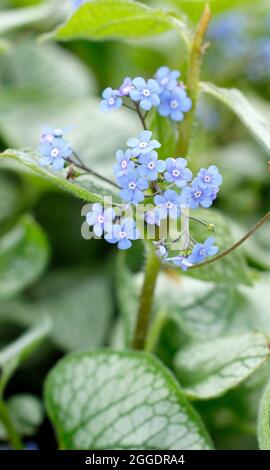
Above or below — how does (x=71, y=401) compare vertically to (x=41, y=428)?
above

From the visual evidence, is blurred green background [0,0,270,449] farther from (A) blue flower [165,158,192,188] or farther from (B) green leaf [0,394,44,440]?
(A) blue flower [165,158,192,188]

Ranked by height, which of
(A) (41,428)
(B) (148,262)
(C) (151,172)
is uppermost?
(C) (151,172)

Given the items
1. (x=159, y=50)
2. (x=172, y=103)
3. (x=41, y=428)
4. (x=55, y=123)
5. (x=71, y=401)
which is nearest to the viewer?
(x=172, y=103)

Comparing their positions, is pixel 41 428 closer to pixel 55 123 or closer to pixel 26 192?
pixel 26 192

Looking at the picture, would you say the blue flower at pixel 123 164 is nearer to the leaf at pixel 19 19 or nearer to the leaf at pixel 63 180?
the leaf at pixel 63 180

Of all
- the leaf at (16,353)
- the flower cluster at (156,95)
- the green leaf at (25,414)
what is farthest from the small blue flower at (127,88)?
the green leaf at (25,414)

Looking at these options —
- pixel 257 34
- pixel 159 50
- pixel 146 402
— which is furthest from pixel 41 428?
pixel 257 34

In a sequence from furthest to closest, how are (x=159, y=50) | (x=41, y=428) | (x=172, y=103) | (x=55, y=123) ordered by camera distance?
(x=159, y=50) < (x=55, y=123) < (x=41, y=428) < (x=172, y=103)

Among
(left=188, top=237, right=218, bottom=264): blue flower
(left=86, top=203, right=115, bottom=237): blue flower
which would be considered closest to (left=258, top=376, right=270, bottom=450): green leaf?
(left=188, top=237, right=218, bottom=264): blue flower
